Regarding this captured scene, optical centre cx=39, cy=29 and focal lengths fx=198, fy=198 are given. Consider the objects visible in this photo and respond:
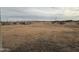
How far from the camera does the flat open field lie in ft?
8.05

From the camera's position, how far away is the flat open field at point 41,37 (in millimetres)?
2453

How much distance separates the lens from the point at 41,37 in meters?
2.46

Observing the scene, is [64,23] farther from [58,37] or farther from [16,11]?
[16,11]

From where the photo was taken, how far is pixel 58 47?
2480 millimetres
